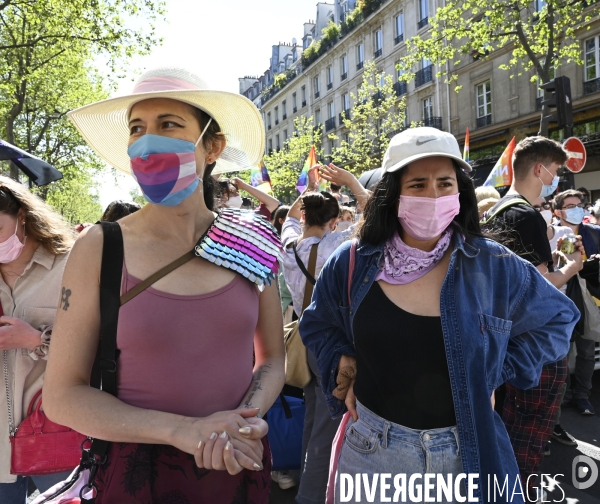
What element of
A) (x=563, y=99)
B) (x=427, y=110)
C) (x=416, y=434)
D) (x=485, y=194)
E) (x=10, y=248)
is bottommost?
(x=416, y=434)

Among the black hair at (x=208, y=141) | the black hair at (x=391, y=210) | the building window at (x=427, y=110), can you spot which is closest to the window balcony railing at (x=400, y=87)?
the building window at (x=427, y=110)

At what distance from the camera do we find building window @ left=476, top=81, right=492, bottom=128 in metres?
25.7

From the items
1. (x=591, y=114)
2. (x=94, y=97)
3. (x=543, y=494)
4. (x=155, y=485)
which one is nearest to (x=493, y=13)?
(x=591, y=114)

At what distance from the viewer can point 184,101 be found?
5.73ft

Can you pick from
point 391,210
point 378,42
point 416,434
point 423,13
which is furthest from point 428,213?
point 378,42

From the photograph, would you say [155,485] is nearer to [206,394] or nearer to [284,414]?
[206,394]

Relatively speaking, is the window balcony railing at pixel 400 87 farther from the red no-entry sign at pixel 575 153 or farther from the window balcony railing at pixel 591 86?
the red no-entry sign at pixel 575 153

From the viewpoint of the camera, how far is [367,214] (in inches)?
93.1

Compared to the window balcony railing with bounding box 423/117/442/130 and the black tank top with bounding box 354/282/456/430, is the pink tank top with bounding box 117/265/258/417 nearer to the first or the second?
the black tank top with bounding box 354/282/456/430

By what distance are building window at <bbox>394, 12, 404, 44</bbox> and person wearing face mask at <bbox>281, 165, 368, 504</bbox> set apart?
30.9 meters

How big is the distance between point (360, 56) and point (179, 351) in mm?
38448

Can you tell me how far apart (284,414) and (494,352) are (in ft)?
7.85

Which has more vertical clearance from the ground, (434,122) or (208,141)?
(434,122)

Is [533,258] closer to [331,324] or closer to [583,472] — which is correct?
[331,324]
